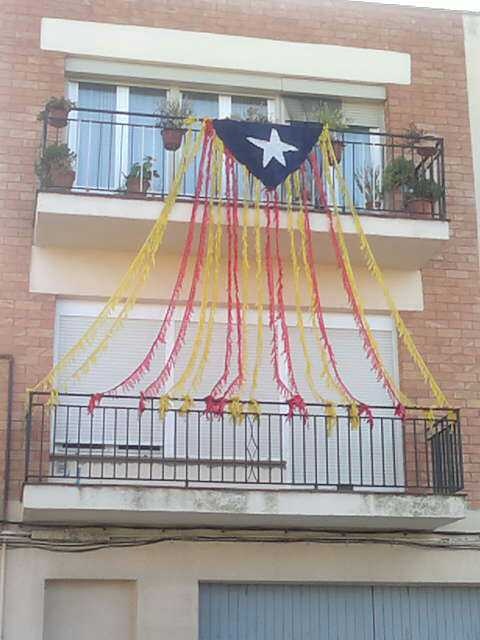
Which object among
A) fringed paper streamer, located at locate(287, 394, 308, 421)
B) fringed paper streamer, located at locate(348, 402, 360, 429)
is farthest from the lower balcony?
fringed paper streamer, located at locate(348, 402, 360, 429)

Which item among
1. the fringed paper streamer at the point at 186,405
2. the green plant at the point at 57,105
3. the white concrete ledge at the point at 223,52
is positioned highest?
the white concrete ledge at the point at 223,52

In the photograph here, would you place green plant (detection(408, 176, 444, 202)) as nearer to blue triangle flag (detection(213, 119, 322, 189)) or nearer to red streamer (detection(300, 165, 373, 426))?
red streamer (detection(300, 165, 373, 426))

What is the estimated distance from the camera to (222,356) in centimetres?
1235

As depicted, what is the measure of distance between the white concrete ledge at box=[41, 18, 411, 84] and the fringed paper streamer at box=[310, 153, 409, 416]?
150 centimetres

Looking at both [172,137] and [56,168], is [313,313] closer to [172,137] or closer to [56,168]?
[172,137]

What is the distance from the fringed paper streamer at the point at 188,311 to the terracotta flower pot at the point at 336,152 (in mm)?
1292

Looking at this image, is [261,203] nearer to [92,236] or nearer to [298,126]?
[298,126]

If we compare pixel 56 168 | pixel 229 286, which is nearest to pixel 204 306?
pixel 229 286

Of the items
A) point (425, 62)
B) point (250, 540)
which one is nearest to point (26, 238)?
point (250, 540)

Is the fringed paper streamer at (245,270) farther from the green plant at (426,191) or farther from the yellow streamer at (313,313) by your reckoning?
the green plant at (426,191)

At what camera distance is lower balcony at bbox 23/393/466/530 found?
434 inches

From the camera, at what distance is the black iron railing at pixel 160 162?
41.8 ft

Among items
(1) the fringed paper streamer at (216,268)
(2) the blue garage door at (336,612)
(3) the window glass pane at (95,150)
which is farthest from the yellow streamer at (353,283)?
(3) the window glass pane at (95,150)

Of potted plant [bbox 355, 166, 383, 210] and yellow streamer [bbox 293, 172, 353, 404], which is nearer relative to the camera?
yellow streamer [bbox 293, 172, 353, 404]
